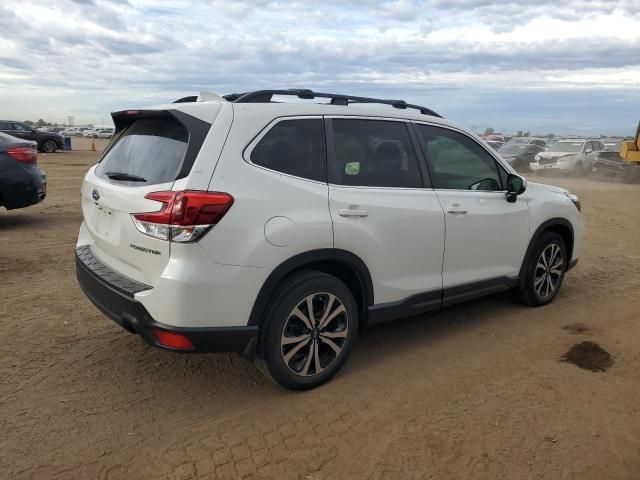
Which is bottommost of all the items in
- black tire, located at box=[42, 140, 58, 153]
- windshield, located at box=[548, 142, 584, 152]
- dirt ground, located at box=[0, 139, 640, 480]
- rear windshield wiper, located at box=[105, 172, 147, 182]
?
black tire, located at box=[42, 140, 58, 153]

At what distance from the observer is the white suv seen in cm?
305

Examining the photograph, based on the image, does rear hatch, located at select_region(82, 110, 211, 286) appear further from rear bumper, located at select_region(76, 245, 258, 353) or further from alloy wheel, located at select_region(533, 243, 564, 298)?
alloy wheel, located at select_region(533, 243, 564, 298)

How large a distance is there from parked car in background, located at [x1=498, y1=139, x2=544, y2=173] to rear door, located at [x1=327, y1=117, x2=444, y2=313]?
62.5 feet

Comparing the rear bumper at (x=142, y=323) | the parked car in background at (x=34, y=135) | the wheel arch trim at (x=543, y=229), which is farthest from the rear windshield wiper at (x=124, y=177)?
the parked car in background at (x=34, y=135)

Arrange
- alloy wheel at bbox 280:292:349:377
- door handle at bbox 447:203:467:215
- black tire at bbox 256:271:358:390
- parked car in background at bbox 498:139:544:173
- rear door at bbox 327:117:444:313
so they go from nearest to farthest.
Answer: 1. black tire at bbox 256:271:358:390
2. alloy wheel at bbox 280:292:349:377
3. rear door at bbox 327:117:444:313
4. door handle at bbox 447:203:467:215
5. parked car in background at bbox 498:139:544:173

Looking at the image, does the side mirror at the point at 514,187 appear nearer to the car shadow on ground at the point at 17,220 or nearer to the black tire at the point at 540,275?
the black tire at the point at 540,275

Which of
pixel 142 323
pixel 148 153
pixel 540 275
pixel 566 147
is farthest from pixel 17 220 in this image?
pixel 566 147

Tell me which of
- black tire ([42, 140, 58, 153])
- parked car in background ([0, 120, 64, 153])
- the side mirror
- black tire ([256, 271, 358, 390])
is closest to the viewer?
black tire ([256, 271, 358, 390])

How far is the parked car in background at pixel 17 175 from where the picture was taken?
26.8 ft

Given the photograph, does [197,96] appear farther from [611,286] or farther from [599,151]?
[599,151]

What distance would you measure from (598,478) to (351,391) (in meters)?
1.48

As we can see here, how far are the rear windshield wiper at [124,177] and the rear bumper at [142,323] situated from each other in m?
0.59

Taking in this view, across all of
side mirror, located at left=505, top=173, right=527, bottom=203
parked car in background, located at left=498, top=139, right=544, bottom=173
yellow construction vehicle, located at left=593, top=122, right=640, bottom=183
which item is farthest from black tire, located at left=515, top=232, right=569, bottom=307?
parked car in background, located at left=498, top=139, right=544, bottom=173

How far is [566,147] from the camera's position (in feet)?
73.6
